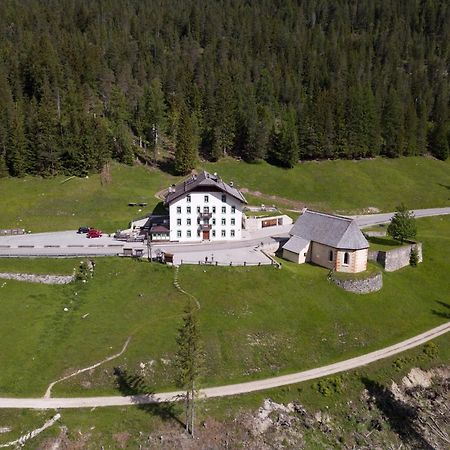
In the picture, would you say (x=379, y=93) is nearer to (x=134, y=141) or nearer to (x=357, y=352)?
(x=134, y=141)

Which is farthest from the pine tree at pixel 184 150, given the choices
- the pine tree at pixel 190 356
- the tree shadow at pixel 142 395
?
the pine tree at pixel 190 356

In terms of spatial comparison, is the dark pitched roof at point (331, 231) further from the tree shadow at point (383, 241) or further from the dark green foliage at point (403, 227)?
the tree shadow at point (383, 241)

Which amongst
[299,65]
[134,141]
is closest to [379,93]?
[299,65]

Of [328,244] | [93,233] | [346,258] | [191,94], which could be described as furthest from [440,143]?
[93,233]

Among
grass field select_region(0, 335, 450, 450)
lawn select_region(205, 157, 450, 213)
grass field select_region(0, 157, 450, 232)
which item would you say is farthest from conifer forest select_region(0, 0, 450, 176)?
grass field select_region(0, 335, 450, 450)

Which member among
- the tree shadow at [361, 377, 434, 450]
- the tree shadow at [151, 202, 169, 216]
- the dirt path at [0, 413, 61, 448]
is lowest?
the tree shadow at [151, 202, 169, 216]

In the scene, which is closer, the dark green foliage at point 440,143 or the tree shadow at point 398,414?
the tree shadow at point 398,414

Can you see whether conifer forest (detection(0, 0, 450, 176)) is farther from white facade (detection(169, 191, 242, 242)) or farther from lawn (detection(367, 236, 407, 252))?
lawn (detection(367, 236, 407, 252))
